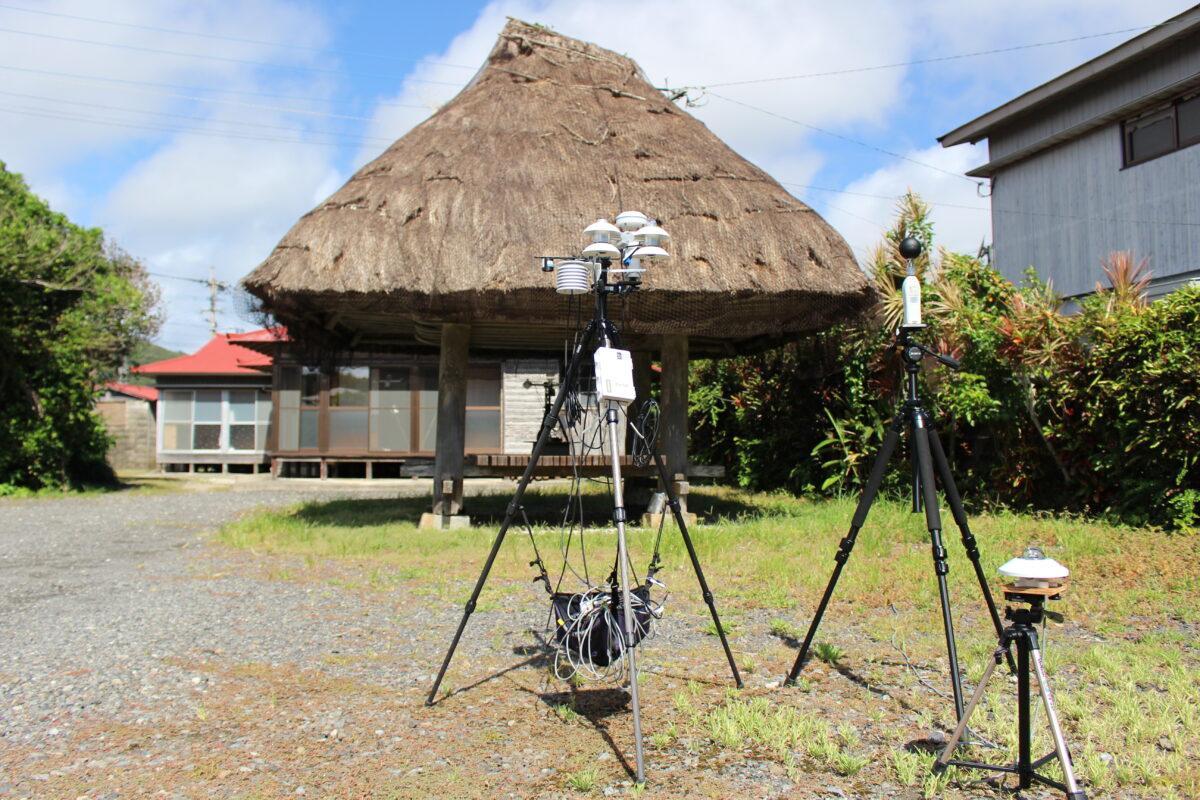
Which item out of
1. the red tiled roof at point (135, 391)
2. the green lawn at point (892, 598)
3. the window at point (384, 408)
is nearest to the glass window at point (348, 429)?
the window at point (384, 408)

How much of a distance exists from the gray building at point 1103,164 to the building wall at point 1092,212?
15mm

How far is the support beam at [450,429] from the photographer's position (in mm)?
8992

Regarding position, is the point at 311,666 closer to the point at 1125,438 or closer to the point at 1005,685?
the point at 1005,685

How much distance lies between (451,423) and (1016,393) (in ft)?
17.5

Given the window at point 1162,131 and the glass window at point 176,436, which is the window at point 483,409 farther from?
the window at point 1162,131

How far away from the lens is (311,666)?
4.29 metres

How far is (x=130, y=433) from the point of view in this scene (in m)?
23.3

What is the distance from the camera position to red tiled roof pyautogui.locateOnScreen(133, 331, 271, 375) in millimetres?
20828

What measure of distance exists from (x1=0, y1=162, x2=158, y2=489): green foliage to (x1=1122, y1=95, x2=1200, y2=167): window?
50.3ft

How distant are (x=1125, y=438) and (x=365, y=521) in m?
7.16

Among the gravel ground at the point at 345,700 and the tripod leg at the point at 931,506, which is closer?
the gravel ground at the point at 345,700

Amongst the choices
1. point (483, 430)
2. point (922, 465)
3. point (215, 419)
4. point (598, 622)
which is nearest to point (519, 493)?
point (598, 622)

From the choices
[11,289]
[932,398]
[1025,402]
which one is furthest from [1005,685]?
[11,289]

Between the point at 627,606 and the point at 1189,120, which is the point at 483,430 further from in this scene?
the point at 627,606
